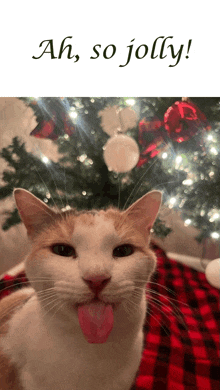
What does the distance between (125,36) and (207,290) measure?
0.90 meters

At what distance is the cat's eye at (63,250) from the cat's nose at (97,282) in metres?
0.09

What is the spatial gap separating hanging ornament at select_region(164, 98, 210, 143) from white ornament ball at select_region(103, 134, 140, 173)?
134 millimetres

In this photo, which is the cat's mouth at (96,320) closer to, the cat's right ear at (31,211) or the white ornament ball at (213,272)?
the cat's right ear at (31,211)

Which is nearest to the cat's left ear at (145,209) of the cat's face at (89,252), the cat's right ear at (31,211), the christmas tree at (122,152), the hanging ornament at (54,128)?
the cat's face at (89,252)

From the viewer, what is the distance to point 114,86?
0.89 metres

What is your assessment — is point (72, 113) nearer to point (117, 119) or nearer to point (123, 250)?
point (117, 119)

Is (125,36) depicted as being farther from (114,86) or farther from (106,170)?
(106,170)

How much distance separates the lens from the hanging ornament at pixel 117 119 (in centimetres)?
90

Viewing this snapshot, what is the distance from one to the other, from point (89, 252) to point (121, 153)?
36 cm

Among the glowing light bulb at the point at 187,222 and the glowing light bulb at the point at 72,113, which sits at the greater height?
the glowing light bulb at the point at 72,113

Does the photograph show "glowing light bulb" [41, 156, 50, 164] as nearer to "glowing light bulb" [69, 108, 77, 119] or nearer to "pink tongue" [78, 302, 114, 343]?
"glowing light bulb" [69, 108, 77, 119]

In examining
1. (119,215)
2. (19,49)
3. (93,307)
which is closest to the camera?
(93,307)

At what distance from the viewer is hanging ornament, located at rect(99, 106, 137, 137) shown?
0.90 meters

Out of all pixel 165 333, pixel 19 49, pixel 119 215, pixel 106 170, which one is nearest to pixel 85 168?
pixel 106 170
